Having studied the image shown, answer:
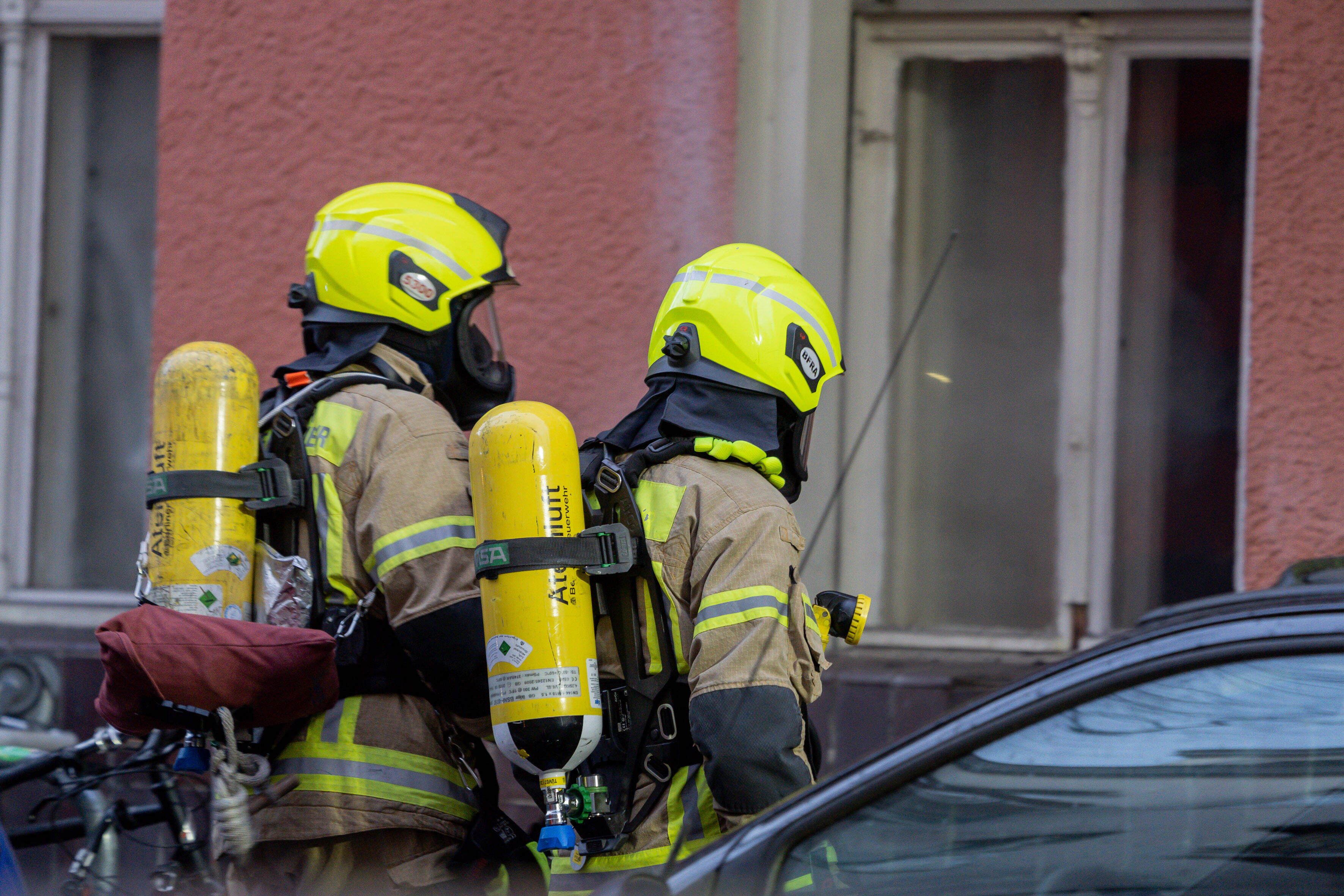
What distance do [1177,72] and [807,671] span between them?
3462 mm

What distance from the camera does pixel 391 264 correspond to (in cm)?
278

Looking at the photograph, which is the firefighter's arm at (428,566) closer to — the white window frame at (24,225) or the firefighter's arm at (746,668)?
the firefighter's arm at (746,668)

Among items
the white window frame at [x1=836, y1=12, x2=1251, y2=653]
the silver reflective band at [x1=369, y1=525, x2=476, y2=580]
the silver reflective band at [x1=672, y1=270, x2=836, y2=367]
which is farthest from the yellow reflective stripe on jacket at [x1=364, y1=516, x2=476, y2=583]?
the white window frame at [x1=836, y1=12, x2=1251, y2=653]

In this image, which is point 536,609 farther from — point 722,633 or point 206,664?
point 206,664

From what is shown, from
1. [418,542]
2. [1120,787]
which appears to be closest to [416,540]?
[418,542]

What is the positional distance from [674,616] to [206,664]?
0.78 m

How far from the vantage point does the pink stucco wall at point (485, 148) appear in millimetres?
4578

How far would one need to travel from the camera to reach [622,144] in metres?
4.59

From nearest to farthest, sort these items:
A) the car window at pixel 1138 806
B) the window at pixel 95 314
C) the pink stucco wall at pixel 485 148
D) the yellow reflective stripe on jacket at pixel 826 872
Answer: the car window at pixel 1138 806, the yellow reflective stripe on jacket at pixel 826 872, the pink stucco wall at pixel 485 148, the window at pixel 95 314


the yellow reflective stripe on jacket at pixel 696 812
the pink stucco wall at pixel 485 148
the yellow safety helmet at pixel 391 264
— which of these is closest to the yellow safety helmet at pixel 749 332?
the yellow safety helmet at pixel 391 264

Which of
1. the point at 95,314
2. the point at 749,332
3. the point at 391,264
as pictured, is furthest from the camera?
the point at 95,314

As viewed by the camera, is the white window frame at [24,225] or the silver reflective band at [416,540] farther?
the white window frame at [24,225]

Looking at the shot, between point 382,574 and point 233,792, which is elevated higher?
point 382,574

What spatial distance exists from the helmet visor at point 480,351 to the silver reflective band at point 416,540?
0.52 meters
